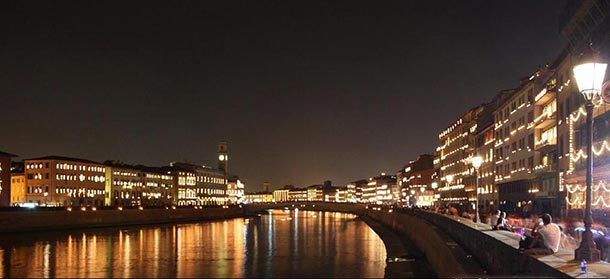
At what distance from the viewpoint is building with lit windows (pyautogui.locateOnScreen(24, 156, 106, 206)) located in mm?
156000

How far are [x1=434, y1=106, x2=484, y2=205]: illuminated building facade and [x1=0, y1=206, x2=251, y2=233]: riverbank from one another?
55194 millimetres

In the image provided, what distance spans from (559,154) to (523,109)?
23.5 metres

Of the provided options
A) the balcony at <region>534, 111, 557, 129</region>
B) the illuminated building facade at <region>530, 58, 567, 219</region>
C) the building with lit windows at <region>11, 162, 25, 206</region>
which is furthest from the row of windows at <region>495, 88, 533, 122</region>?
the building with lit windows at <region>11, 162, 25, 206</region>

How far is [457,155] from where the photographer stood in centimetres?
15112

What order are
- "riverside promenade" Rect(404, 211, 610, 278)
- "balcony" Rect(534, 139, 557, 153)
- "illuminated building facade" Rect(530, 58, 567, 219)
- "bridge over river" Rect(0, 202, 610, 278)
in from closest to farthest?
"riverside promenade" Rect(404, 211, 610, 278) < "bridge over river" Rect(0, 202, 610, 278) < "illuminated building facade" Rect(530, 58, 567, 219) < "balcony" Rect(534, 139, 557, 153)

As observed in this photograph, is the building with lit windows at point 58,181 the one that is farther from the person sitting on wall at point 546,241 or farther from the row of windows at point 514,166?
the person sitting on wall at point 546,241

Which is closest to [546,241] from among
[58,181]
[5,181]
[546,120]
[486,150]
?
[546,120]

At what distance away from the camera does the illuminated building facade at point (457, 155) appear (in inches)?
5266

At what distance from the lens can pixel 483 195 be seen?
110250mm

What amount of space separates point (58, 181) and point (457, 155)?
312ft

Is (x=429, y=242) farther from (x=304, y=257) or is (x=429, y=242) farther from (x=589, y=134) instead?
(x=589, y=134)

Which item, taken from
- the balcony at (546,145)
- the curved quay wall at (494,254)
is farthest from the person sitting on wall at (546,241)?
the balcony at (546,145)

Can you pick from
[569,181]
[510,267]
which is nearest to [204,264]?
[510,267]

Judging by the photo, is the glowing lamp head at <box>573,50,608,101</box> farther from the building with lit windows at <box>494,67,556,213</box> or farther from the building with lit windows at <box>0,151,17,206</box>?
the building with lit windows at <box>0,151,17,206</box>
